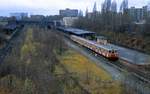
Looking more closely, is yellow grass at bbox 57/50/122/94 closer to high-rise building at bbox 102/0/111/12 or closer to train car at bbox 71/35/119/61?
train car at bbox 71/35/119/61

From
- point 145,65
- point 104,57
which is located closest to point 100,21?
point 104,57

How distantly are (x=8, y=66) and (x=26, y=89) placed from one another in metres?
7.96

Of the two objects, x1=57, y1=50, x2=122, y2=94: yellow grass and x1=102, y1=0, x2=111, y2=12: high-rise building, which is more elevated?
x1=102, y1=0, x2=111, y2=12: high-rise building

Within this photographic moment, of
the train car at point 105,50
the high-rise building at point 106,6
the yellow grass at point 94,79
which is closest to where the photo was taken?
the yellow grass at point 94,79

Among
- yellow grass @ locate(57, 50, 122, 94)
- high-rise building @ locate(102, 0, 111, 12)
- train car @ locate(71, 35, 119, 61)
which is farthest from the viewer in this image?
high-rise building @ locate(102, 0, 111, 12)

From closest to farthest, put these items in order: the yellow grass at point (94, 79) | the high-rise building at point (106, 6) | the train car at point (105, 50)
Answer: the yellow grass at point (94, 79) → the train car at point (105, 50) → the high-rise building at point (106, 6)

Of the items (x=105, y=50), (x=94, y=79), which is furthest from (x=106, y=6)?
(x=94, y=79)

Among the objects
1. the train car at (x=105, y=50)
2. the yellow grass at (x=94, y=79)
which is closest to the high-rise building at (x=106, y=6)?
the train car at (x=105, y=50)

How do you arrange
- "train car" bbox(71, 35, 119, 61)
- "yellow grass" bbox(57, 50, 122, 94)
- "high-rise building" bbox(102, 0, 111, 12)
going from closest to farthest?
"yellow grass" bbox(57, 50, 122, 94) < "train car" bbox(71, 35, 119, 61) < "high-rise building" bbox(102, 0, 111, 12)

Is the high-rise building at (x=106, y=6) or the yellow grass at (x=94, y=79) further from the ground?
the high-rise building at (x=106, y=6)

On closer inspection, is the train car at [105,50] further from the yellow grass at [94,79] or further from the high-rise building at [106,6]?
the high-rise building at [106,6]

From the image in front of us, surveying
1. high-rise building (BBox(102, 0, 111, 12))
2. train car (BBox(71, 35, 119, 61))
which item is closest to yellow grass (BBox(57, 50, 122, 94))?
train car (BBox(71, 35, 119, 61))

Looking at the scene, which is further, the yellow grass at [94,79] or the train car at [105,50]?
the train car at [105,50]

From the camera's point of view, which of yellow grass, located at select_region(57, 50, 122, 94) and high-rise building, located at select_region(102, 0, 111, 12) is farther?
high-rise building, located at select_region(102, 0, 111, 12)
